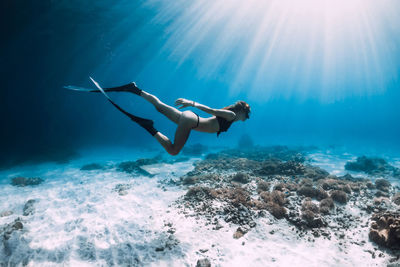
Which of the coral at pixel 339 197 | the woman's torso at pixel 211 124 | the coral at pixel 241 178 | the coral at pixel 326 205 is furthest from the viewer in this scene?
the coral at pixel 241 178

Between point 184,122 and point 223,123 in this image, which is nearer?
point 184,122

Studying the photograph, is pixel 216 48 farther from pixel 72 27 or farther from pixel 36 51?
pixel 36 51

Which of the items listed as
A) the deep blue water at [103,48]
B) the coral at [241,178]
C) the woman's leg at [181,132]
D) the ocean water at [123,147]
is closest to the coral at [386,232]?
the ocean water at [123,147]

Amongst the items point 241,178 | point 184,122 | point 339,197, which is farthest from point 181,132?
A: point 339,197

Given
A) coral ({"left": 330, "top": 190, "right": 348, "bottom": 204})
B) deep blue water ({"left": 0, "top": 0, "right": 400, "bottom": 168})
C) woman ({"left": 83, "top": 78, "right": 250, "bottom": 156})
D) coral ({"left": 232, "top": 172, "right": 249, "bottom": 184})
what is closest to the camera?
woman ({"left": 83, "top": 78, "right": 250, "bottom": 156})

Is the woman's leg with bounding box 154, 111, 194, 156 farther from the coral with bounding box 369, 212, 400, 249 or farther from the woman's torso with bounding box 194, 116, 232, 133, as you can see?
the coral with bounding box 369, 212, 400, 249

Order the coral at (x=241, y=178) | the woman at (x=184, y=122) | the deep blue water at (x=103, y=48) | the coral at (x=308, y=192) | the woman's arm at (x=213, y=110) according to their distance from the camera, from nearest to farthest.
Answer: the woman's arm at (x=213, y=110), the woman at (x=184, y=122), the coral at (x=308, y=192), the coral at (x=241, y=178), the deep blue water at (x=103, y=48)

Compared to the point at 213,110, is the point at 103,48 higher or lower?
higher

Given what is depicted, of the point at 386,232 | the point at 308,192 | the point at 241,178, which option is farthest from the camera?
the point at 241,178

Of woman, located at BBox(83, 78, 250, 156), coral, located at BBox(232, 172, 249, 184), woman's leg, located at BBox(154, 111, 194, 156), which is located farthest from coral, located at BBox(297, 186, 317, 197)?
woman's leg, located at BBox(154, 111, 194, 156)

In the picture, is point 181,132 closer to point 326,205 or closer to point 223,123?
point 223,123

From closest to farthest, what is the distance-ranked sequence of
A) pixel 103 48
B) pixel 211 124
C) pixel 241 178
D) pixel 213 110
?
pixel 213 110 → pixel 211 124 → pixel 241 178 → pixel 103 48

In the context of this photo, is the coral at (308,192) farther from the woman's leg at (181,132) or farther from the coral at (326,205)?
the woman's leg at (181,132)

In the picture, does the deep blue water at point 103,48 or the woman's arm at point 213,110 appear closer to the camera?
the woman's arm at point 213,110
